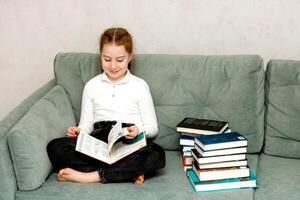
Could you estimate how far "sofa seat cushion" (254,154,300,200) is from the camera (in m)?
1.78

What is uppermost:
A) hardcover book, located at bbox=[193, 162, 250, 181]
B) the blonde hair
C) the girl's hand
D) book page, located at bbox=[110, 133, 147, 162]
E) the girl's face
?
the blonde hair

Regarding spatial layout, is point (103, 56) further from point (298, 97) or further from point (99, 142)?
point (298, 97)

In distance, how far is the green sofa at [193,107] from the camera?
1886 millimetres

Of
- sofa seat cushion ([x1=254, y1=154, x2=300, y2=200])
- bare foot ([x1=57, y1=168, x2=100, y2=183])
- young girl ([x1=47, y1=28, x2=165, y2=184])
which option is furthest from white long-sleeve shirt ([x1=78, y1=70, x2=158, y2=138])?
sofa seat cushion ([x1=254, y1=154, x2=300, y2=200])

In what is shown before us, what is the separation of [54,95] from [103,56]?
31cm

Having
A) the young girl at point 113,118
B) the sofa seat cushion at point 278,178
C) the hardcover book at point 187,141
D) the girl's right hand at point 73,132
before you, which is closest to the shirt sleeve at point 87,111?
the young girl at point 113,118

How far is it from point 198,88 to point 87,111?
556 millimetres

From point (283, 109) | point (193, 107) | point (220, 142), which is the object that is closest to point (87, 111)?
point (193, 107)

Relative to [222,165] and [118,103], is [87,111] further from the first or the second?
[222,165]

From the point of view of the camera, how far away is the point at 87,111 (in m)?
2.21

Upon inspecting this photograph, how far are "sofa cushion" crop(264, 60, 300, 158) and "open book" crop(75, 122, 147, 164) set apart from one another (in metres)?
0.64

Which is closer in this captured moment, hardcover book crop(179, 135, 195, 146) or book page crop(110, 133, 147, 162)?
book page crop(110, 133, 147, 162)

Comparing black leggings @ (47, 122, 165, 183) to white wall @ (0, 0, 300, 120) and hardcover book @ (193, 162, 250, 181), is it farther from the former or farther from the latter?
white wall @ (0, 0, 300, 120)

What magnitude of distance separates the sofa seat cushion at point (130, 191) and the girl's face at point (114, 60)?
551mm
